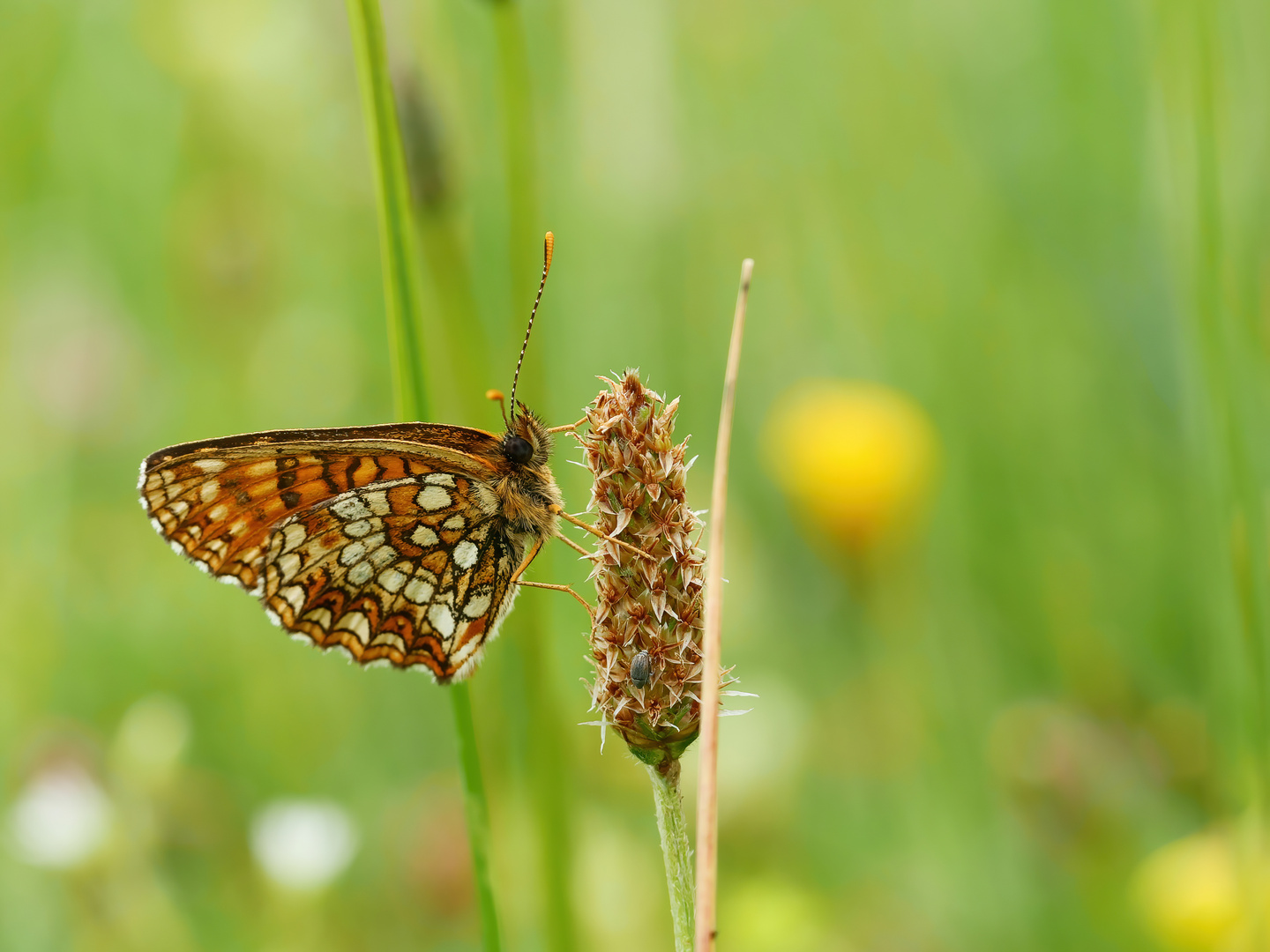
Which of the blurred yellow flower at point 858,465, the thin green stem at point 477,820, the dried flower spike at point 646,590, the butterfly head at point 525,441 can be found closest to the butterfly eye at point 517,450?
the butterfly head at point 525,441

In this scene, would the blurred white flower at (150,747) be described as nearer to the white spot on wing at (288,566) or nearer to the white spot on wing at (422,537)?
the white spot on wing at (288,566)

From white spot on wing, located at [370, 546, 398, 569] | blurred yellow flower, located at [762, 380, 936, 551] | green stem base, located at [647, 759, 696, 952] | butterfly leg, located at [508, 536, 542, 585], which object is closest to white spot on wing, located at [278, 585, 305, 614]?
white spot on wing, located at [370, 546, 398, 569]

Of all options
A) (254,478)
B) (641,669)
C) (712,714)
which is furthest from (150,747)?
(712,714)

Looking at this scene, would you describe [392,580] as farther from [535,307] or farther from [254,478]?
[535,307]

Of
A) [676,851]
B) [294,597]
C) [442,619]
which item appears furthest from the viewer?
[294,597]

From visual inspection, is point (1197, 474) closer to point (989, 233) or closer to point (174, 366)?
point (989, 233)

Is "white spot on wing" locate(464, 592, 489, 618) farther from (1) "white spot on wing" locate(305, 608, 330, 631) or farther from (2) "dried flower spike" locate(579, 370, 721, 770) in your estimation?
(2) "dried flower spike" locate(579, 370, 721, 770)

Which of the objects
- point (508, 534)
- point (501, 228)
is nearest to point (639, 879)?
point (508, 534)
